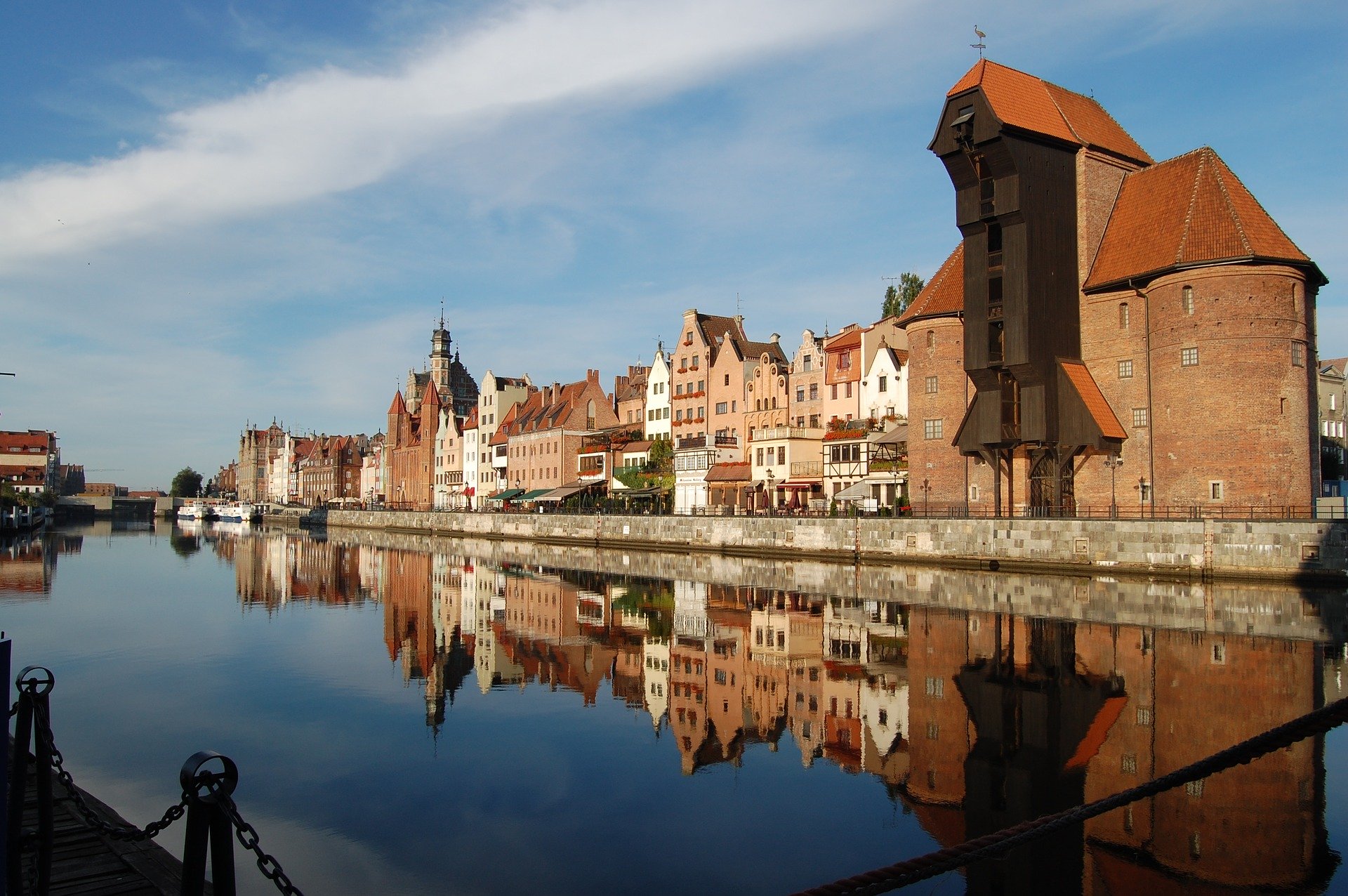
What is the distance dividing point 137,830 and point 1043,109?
45.8 metres

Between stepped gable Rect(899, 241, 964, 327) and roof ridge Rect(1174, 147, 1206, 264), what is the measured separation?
9.67 meters

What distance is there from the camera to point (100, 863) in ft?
25.7

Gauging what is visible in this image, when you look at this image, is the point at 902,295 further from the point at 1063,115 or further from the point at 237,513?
the point at 237,513

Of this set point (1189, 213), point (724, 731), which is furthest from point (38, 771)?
point (1189, 213)

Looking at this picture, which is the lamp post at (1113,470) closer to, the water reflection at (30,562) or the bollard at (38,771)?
the bollard at (38,771)

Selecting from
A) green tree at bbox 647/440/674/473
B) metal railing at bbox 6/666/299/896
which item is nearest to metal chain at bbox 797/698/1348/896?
metal railing at bbox 6/666/299/896

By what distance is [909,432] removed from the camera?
49.7 metres

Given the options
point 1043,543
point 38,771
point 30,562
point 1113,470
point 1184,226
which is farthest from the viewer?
point 30,562

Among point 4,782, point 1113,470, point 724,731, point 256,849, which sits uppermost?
point 1113,470

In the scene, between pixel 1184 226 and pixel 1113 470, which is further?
Result: pixel 1113 470

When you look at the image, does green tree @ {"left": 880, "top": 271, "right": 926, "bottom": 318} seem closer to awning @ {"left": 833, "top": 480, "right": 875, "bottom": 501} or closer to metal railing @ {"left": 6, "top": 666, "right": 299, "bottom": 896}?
awning @ {"left": 833, "top": 480, "right": 875, "bottom": 501}

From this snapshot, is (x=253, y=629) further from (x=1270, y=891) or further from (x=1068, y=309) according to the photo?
(x=1068, y=309)

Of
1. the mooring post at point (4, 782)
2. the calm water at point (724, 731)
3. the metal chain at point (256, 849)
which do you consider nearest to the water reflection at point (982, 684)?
the calm water at point (724, 731)

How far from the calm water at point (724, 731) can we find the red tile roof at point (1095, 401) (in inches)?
369
